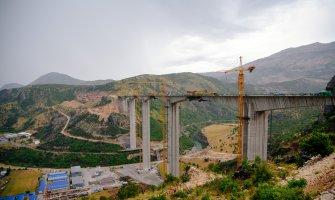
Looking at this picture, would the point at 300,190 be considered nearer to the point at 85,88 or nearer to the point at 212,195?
the point at 212,195

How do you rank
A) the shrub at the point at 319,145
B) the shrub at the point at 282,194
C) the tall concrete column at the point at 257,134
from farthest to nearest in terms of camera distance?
the tall concrete column at the point at 257,134 < the shrub at the point at 319,145 < the shrub at the point at 282,194

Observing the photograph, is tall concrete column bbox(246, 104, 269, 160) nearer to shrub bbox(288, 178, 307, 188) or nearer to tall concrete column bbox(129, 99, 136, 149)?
shrub bbox(288, 178, 307, 188)

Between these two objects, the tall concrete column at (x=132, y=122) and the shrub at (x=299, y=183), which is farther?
the tall concrete column at (x=132, y=122)

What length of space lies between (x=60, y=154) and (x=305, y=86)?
Result: 16088 cm

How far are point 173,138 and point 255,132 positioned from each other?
2065 cm

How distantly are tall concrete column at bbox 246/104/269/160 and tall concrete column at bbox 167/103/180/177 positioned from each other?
19406 millimetres

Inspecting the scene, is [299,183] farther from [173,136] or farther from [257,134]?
[173,136]

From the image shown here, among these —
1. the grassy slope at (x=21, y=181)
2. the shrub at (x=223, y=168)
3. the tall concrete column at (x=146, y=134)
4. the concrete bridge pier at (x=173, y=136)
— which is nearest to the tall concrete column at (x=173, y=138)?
the concrete bridge pier at (x=173, y=136)

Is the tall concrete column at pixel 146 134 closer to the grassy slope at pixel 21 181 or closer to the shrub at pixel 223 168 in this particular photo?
the shrub at pixel 223 168

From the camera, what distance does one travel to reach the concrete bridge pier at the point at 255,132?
26.7m

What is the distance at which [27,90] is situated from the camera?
135875 mm

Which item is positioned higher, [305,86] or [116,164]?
[305,86]

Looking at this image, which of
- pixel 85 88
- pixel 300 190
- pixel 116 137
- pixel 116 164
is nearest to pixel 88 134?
pixel 116 137

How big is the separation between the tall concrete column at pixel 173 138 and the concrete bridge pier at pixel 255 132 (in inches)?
749
